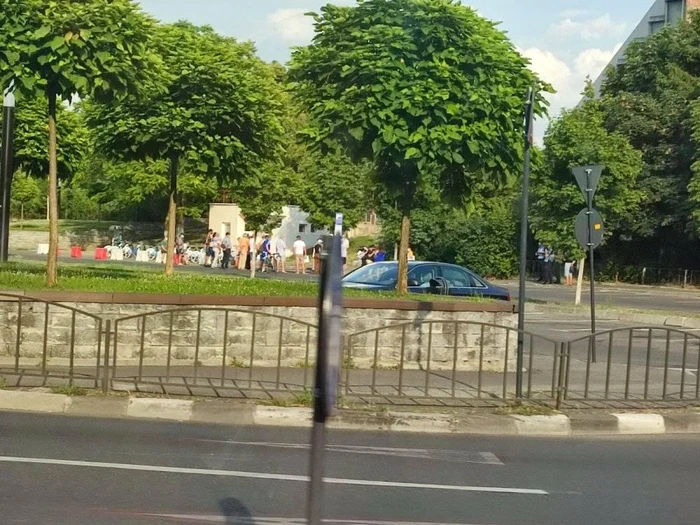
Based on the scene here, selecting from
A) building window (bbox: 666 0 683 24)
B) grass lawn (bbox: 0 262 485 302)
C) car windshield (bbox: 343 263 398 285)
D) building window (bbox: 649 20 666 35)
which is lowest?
grass lawn (bbox: 0 262 485 302)

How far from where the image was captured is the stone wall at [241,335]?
11.3 meters

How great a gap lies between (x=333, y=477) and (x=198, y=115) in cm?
992

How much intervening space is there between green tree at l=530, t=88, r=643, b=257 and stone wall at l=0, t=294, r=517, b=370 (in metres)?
15.6

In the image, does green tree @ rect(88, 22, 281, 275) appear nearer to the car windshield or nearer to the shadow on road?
the car windshield

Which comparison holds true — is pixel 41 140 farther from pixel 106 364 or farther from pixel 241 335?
pixel 106 364

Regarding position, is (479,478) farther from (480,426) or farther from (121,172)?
(121,172)

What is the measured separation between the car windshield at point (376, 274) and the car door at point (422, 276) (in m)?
0.49

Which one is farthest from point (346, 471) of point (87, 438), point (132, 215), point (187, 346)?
point (132, 215)

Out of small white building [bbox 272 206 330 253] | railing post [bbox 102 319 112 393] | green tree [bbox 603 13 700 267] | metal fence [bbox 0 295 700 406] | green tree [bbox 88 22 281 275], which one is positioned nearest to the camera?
railing post [bbox 102 319 112 393]

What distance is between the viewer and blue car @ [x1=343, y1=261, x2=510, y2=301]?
1811 centimetres

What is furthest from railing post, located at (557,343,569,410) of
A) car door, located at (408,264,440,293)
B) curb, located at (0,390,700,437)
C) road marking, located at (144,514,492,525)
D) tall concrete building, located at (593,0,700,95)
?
tall concrete building, located at (593,0,700,95)

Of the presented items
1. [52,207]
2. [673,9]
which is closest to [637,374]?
[52,207]

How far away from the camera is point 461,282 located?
19469mm

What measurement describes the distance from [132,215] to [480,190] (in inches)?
2203
